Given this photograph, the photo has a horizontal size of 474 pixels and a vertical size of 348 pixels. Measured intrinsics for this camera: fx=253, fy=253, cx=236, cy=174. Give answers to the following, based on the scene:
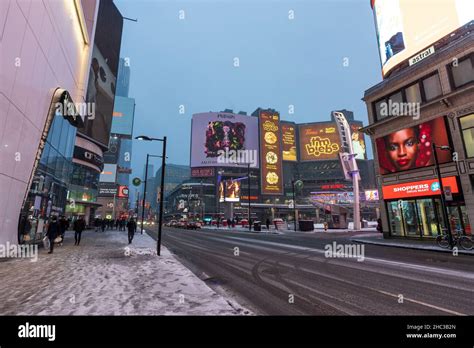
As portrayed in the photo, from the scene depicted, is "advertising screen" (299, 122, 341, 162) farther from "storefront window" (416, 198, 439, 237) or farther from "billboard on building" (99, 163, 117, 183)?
"storefront window" (416, 198, 439, 237)

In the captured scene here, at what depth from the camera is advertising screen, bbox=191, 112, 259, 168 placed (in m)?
107

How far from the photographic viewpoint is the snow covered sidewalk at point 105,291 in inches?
181

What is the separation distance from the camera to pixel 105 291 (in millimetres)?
Answer: 5805

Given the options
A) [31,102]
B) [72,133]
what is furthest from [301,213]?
[31,102]

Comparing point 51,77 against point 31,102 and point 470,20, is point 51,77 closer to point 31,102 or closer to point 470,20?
point 31,102

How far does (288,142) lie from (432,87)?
102m

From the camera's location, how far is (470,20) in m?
19.7

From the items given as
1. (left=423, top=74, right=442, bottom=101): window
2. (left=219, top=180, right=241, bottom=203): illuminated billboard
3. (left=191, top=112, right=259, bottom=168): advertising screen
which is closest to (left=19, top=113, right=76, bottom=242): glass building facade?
(left=423, top=74, right=442, bottom=101): window

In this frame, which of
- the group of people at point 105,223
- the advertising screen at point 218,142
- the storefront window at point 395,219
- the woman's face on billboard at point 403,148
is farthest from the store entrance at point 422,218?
the advertising screen at point 218,142

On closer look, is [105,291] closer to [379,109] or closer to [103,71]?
[379,109]

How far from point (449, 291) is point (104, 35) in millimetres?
59981

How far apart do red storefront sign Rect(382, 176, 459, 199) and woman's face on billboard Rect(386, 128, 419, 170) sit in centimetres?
163
